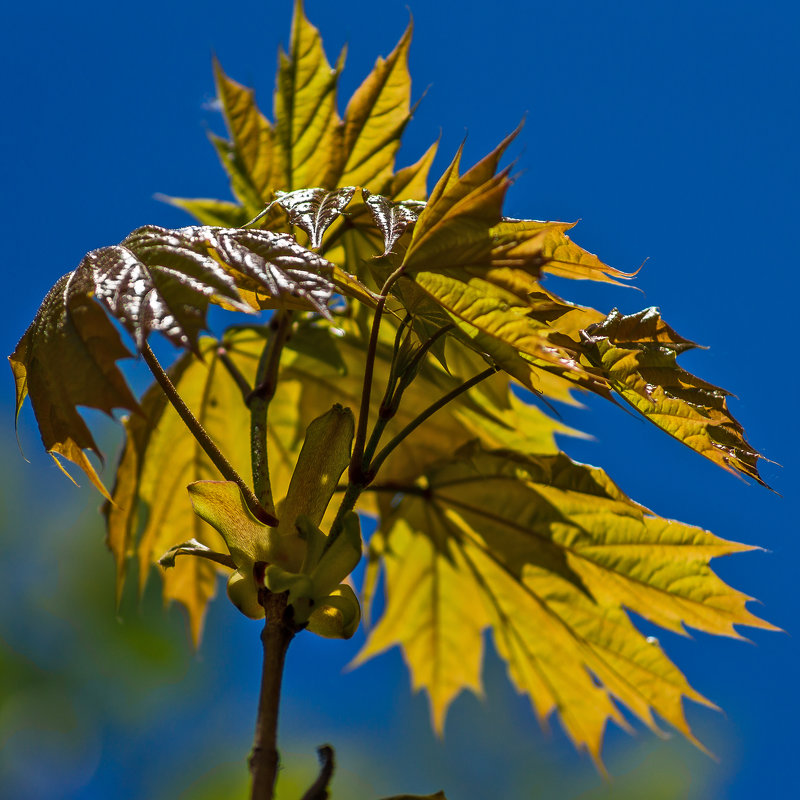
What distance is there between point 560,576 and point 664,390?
291 mm

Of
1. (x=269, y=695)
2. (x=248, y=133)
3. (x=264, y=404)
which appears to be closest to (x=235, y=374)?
(x=264, y=404)

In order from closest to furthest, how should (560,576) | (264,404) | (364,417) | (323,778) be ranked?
(323,778), (364,417), (264,404), (560,576)

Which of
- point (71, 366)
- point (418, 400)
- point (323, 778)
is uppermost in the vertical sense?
point (418, 400)

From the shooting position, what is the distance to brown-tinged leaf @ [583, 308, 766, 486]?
1.67ft

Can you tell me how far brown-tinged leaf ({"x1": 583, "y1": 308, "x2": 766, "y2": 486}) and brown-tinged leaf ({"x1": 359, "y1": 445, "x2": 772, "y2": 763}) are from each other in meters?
0.14

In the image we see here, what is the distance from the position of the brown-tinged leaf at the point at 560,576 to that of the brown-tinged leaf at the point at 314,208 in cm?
29

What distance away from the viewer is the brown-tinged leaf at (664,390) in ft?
1.67

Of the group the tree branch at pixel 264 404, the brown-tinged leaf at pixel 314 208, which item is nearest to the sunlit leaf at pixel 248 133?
the tree branch at pixel 264 404

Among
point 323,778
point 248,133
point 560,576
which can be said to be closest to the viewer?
point 323,778

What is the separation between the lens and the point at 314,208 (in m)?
0.58

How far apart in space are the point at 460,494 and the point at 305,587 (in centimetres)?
39

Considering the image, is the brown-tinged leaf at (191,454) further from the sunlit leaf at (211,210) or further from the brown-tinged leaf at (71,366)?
the brown-tinged leaf at (71,366)

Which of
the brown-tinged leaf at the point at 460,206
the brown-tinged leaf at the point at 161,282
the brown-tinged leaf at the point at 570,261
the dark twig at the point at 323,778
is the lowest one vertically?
the dark twig at the point at 323,778

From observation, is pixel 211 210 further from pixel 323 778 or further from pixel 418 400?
pixel 323 778
